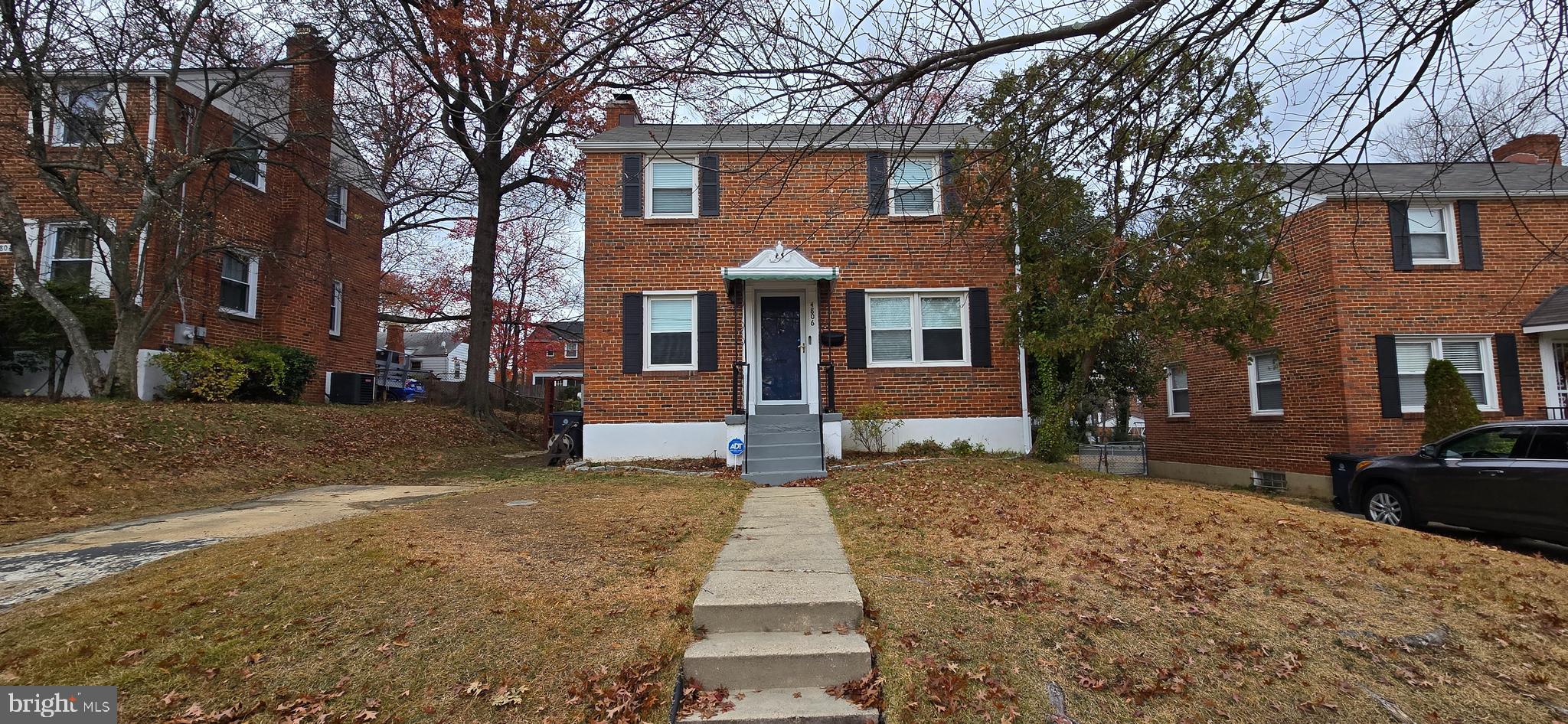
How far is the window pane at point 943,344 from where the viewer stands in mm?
11625

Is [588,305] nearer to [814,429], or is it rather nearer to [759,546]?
[814,429]

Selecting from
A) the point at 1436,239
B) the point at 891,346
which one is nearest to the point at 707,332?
the point at 891,346

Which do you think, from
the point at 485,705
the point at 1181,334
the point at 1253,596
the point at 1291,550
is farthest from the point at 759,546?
the point at 1181,334

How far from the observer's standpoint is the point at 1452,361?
1217cm

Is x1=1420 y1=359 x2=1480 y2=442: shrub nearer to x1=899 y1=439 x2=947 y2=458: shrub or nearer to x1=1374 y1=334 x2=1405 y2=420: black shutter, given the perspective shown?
x1=1374 y1=334 x2=1405 y2=420: black shutter

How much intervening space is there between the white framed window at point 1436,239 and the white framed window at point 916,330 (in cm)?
858

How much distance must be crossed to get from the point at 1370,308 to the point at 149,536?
17177 mm

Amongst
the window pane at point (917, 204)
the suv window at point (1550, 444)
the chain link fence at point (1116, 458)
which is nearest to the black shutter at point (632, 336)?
the window pane at point (917, 204)

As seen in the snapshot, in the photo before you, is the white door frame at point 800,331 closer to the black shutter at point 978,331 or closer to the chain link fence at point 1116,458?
the black shutter at point 978,331

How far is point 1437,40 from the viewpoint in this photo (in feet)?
10.8

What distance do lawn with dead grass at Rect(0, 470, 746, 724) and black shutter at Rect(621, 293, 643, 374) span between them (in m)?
6.00

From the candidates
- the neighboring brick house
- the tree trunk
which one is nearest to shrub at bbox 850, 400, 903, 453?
the neighboring brick house

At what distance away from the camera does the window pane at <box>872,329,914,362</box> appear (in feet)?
38.0

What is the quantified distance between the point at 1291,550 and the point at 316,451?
12.7 m
